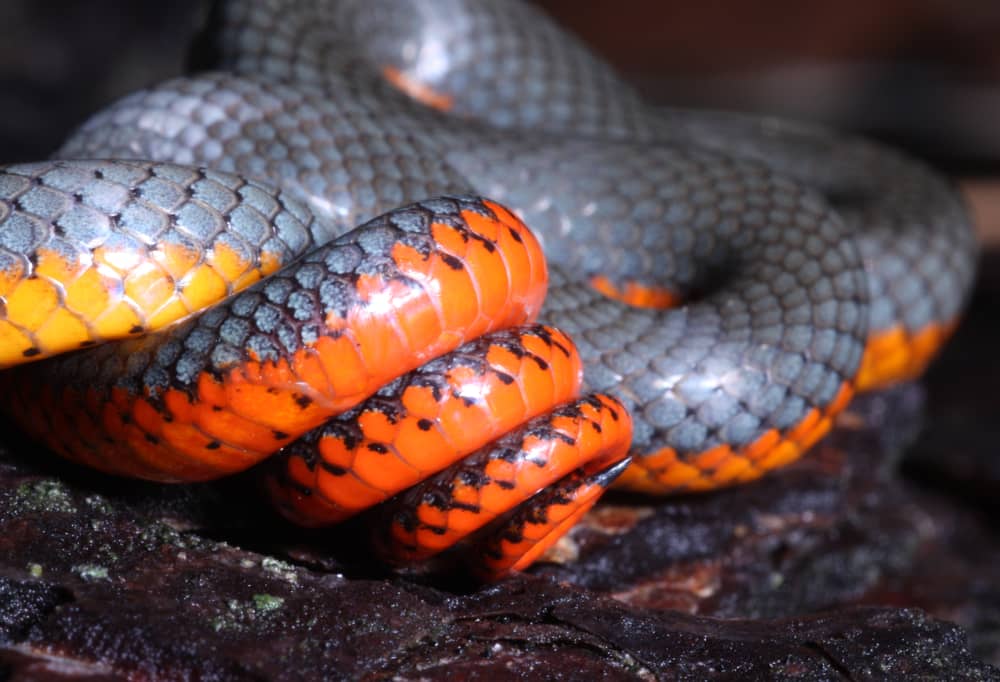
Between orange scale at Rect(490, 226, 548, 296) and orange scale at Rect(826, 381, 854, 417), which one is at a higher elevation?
orange scale at Rect(490, 226, 548, 296)

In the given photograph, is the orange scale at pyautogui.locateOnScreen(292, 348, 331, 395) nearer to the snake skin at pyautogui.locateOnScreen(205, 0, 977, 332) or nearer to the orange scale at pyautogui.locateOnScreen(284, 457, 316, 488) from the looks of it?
the orange scale at pyautogui.locateOnScreen(284, 457, 316, 488)

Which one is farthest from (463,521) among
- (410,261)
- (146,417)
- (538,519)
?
(146,417)

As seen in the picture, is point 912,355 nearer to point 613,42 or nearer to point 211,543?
point 211,543

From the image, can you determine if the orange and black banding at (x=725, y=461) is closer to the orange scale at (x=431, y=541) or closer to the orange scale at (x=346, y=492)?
the orange scale at (x=431, y=541)

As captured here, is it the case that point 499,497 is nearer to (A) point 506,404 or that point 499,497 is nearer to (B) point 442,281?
(A) point 506,404

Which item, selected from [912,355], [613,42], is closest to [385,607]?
[912,355]

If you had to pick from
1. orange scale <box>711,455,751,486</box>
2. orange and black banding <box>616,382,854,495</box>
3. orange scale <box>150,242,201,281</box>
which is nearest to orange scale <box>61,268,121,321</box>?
orange scale <box>150,242,201,281</box>
